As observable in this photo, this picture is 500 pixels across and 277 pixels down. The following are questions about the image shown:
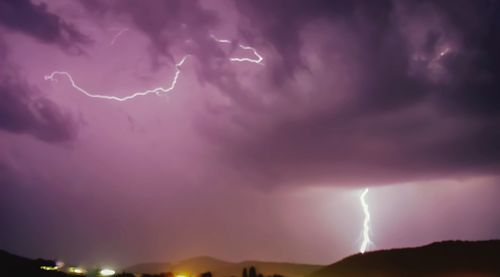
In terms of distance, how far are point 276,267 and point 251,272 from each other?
107 metres

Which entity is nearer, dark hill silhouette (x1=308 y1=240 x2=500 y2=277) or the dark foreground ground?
the dark foreground ground

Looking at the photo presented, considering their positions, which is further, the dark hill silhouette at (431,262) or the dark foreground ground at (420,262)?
the dark hill silhouette at (431,262)

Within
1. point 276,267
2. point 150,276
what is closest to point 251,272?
point 150,276

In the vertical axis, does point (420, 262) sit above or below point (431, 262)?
above

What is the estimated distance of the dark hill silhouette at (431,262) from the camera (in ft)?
149

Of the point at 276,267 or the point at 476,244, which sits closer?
the point at 476,244

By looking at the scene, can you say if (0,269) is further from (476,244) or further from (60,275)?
(476,244)

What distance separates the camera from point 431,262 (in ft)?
163

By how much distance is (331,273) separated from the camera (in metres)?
59.1

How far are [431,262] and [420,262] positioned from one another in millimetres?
1611

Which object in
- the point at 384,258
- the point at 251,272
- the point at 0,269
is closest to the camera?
the point at 0,269

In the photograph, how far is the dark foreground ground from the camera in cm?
4350

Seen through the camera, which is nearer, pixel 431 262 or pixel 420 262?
pixel 431 262

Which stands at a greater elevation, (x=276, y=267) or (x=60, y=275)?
(x=276, y=267)
